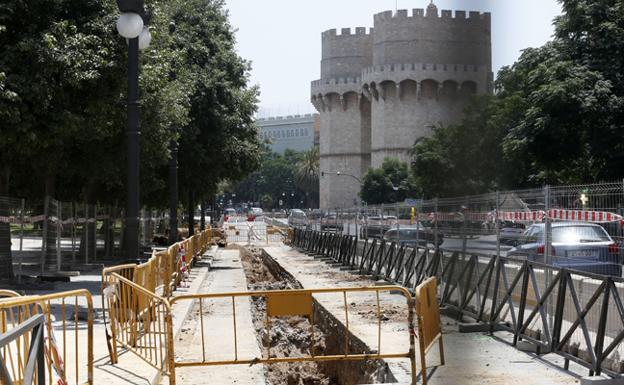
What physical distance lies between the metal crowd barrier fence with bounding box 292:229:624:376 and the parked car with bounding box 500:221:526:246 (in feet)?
2.05

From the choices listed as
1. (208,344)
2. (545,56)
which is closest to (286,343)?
(208,344)

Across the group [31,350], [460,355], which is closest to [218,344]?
[460,355]

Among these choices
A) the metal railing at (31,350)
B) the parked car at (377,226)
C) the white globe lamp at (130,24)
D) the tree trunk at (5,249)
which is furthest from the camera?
the parked car at (377,226)

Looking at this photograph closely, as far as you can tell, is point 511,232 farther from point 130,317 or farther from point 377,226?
point 377,226

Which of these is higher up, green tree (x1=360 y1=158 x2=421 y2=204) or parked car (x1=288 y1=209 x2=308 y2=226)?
green tree (x1=360 y1=158 x2=421 y2=204)

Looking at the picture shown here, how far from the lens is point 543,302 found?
10.3 metres

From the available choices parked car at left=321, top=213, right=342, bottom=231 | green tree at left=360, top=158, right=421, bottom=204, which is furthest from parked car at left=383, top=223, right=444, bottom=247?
green tree at left=360, top=158, right=421, bottom=204

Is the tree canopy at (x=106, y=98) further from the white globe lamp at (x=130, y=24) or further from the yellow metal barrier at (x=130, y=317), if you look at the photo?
the yellow metal barrier at (x=130, y=317)

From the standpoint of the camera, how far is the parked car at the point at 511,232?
1348 centimetres

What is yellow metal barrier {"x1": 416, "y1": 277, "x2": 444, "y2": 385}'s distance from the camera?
884 cm

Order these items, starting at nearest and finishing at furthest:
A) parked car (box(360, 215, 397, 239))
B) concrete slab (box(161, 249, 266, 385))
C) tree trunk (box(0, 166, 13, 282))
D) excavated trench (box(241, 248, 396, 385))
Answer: concrete slab (box(161, 249, 266, 385))
excavated trench (box(241, 248, 396, 385))
tree trunk (box(0, 166, 13, 282))
parked car (box(360, 215, 397, 239))

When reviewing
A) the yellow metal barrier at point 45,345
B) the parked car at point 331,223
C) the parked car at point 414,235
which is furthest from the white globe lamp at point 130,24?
the parked car at point 331,223

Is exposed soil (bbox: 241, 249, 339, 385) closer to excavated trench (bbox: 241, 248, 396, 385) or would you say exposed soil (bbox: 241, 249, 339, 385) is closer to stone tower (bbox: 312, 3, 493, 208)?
excavated trench (bbox: 241, 248, 396, 385)

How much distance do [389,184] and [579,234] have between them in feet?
271
